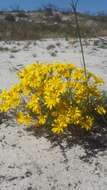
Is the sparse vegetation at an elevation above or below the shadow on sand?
above

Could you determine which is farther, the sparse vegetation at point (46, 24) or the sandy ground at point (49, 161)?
the sparse vegetation at point (46, 24)

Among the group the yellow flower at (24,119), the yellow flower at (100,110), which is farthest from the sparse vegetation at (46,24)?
the yellow flower at (100,110)

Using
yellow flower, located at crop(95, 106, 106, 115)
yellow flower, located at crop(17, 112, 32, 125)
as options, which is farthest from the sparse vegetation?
yellow flower, located at crop(95, 106, 106, 115)

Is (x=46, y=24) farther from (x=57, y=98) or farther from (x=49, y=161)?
(x=49, y=161)

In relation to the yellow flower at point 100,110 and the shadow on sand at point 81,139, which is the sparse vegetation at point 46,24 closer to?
the shadow on sand at point 81,139

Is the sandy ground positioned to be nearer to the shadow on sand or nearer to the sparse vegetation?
the shadow on sand

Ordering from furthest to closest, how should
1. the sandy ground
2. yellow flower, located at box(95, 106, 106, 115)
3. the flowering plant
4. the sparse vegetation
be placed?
the sparse vegetation, yellow flower, located at box(95, 106, 106, 115), the flowering plant, the sandy ground

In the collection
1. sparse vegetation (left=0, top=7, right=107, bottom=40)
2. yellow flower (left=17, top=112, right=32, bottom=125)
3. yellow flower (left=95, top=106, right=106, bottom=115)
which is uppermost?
sparse vegetation (left=0, top=7, right=107, bottom=40)

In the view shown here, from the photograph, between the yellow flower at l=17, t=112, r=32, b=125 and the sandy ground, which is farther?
the yellow flower at l=17, t=112, r=32, b=125

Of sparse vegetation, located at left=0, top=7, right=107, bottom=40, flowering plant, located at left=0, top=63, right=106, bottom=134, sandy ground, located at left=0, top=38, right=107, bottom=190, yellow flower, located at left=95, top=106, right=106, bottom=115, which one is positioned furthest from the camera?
sparse vegetation, located at left=0, top=7, right=107, bottom=40

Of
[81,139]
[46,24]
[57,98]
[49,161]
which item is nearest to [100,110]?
[81,139]
